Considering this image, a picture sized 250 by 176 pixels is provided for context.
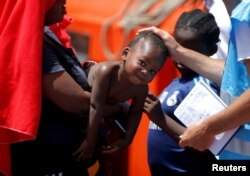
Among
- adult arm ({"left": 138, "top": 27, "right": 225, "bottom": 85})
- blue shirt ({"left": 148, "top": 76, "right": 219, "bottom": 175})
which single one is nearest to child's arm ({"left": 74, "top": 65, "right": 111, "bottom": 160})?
adult arm ({"left": 138, "top": 27, "right": 225, "bottom": 85})

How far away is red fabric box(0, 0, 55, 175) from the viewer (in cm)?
187

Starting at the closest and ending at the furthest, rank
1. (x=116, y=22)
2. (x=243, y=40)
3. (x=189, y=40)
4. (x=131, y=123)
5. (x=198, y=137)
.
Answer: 1. (x=243, y=40)
2. (x=198, y=137)
3. (x=131, y=123)
4. (x=189, y=40)
5. (x=116, y=22)

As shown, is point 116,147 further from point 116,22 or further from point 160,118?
point 116,22

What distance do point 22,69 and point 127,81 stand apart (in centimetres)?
35

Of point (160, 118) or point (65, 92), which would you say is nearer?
point (65, 92)

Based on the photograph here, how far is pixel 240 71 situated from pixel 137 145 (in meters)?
1.08

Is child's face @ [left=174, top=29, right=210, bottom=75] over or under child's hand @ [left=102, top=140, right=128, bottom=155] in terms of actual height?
over

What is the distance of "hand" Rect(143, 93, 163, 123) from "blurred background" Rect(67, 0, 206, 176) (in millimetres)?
1121

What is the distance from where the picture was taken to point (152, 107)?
212 centimetres

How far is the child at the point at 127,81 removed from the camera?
1975 mm

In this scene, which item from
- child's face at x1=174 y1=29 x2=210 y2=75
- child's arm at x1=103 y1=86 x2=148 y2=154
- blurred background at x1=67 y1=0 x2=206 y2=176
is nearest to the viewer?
child's arm at x1=103 y1=86 x2=148 y2=154

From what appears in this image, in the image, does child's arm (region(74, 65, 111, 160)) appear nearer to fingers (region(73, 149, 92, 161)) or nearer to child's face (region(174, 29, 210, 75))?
fingers (region(73, 149, 92, 161))

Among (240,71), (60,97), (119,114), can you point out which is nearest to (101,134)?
(119,114)

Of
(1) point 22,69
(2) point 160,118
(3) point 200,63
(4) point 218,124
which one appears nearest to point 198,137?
(4) point 218,124
